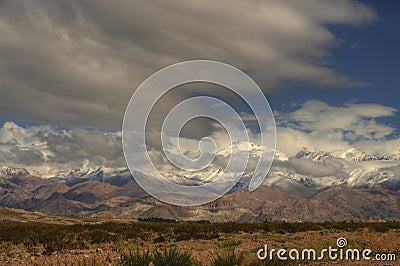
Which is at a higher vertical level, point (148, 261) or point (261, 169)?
point (261, 169)

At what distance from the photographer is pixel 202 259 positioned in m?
19.3

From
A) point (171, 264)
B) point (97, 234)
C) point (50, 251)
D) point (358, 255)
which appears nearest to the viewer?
point (171, 264)

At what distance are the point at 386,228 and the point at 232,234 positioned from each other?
1237 cm

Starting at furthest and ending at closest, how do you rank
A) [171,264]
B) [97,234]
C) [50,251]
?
[97,234], [50,251], [171,264]

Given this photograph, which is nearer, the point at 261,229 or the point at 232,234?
the point at 232,234

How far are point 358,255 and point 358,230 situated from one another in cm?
1406

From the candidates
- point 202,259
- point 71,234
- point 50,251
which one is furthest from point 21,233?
point 202,259

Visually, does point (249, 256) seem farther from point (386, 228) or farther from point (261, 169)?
point (386, 228)

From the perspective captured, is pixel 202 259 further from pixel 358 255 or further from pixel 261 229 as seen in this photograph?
pixel 261 229

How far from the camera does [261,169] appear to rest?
1656cm

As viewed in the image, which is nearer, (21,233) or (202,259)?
(202,259)

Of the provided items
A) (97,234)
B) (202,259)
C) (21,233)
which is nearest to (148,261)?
(202,259)

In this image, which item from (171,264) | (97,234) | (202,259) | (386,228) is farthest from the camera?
(386,228)

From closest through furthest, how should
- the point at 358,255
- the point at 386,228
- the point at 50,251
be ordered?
1. the point at 358,255
2. the point at 50,251
3. the point at 386,228
